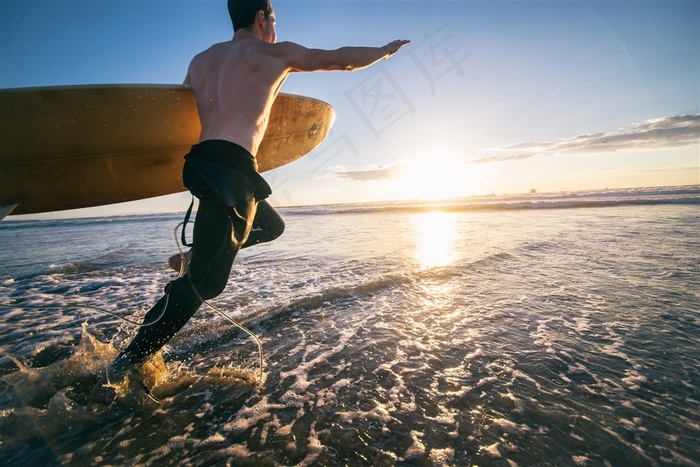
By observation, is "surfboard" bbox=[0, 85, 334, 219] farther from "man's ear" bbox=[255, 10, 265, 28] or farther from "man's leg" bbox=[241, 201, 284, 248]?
"man's leg" bbox=[241, 201, 284, 248]

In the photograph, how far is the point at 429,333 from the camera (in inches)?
96.7

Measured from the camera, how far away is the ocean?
1.38 metres

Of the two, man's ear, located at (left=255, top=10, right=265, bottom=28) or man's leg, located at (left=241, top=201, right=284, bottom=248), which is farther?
man's leg, located at (left=241, top=201, right=284, bottom=248)

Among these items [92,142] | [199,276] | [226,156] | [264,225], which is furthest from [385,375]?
[92,142]

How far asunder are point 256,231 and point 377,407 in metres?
1.68

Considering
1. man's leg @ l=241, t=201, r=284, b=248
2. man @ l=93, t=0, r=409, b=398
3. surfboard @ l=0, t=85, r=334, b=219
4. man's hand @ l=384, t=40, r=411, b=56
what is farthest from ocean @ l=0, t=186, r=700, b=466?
man's hand @ l=384, t=40, r=411, b=56

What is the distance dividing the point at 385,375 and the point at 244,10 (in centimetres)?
265

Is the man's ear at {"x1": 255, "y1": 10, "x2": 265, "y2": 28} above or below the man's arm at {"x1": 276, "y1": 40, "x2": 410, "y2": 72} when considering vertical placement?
above

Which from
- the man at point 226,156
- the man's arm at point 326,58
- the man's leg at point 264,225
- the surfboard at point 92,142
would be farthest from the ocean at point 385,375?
the man's arm at point 326,58

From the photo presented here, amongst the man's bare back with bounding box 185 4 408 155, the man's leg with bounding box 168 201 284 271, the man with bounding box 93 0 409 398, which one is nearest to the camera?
the man with bounding box 93 0 409 398

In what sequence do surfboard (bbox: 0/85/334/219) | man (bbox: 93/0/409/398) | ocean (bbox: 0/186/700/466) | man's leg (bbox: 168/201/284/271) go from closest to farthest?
ocean (bbox: 0/186/700/466), man (bbox: 93/0/409/398), surfboard (bbox: 0/85/334/219), man's leg (bbox: 168/201/284/271)

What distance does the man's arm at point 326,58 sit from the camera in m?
1.95

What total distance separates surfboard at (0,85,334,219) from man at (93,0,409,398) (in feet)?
2.51

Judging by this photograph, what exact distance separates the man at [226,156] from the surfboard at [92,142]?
76 centimetres
